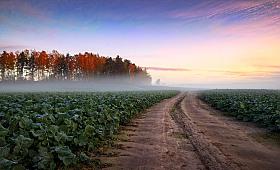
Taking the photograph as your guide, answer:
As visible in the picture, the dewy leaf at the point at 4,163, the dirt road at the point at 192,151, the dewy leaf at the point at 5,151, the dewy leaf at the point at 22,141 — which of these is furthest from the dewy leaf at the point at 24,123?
the dirt road at the point at 192,151

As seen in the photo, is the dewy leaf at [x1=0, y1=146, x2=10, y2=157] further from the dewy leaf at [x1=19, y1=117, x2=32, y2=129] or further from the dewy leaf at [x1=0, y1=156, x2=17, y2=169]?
the dewy leaf at [x1=19, y1=117, x2=32, y2=129]

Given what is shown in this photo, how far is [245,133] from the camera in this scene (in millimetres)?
6387

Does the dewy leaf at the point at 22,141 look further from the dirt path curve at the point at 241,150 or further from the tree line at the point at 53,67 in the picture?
the tree line at the point at 53,67

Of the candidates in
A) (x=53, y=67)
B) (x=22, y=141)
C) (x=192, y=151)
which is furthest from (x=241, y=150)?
(x=53, y=67)

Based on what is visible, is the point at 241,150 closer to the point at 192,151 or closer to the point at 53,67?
the point at 192,151

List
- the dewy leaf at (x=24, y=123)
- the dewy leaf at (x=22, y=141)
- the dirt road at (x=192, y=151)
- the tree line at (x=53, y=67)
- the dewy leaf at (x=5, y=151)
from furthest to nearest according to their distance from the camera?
the tree line at (x=53, y=67) < the dirt road at (x=192, y=151) < the dewy leaf at (x=24, y=123) < the dewy leaf at (x=22, y=141) < the dewy leaf at (x=5, y=151)

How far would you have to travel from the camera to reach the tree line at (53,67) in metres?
54.4

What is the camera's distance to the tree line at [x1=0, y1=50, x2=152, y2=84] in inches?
2143

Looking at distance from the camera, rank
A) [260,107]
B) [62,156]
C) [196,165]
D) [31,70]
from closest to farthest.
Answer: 1. [62,156]
2. [196,165]
3. [260,107]
4. [31,70]

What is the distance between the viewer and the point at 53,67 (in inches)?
2395

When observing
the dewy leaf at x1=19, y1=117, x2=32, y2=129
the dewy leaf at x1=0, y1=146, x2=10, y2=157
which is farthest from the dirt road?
the dewy leaf at x1=0, y1=146, x2=10, y2=157

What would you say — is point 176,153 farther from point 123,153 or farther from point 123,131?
point 123,131

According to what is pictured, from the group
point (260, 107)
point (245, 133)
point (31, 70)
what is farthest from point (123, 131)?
point (31, 70)

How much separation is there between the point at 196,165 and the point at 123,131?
3703 mm
